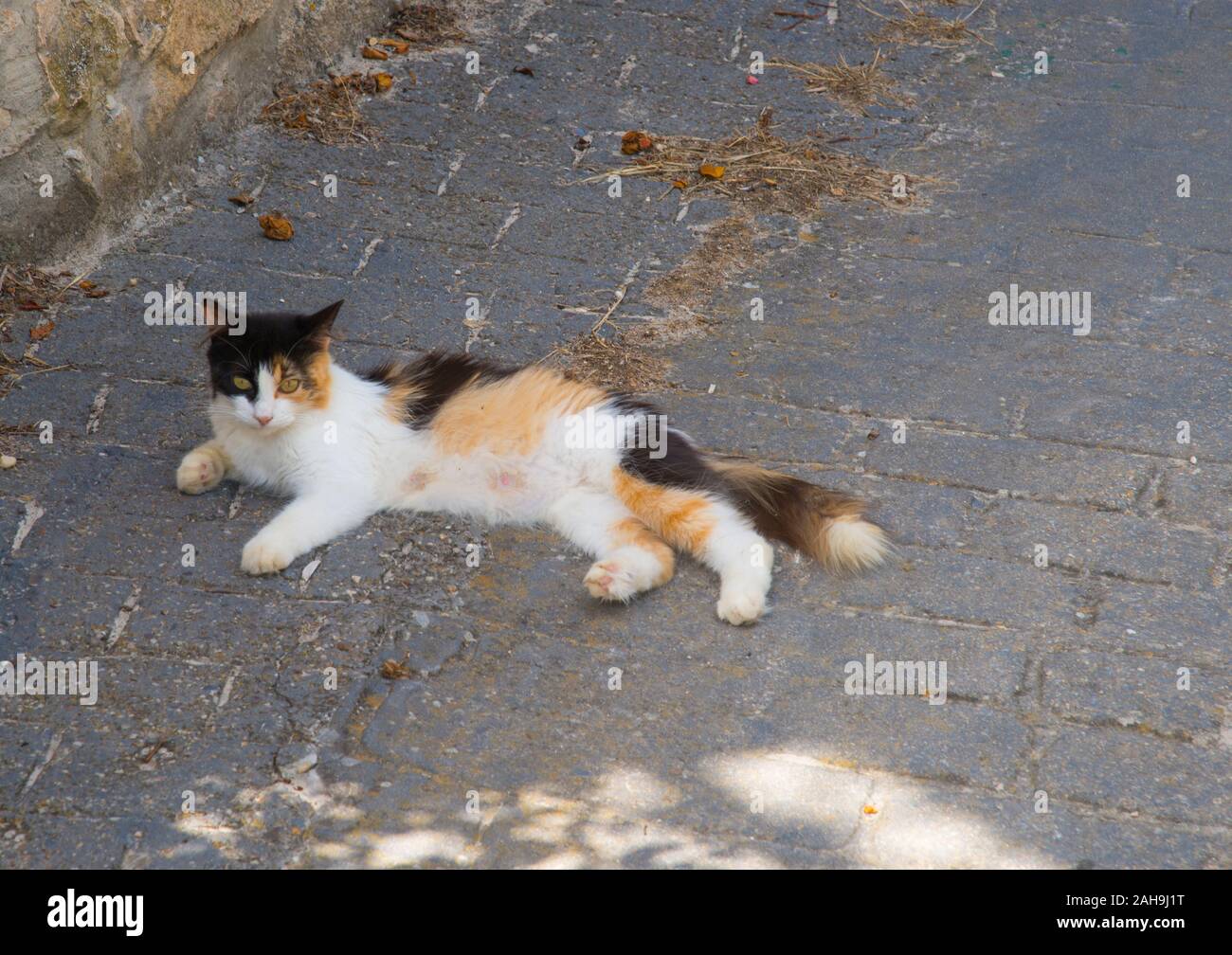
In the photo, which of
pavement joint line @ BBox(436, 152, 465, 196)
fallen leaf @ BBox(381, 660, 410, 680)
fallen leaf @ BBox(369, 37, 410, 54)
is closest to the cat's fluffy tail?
fallen leaf @ BBox(381, 660, 410, 680)

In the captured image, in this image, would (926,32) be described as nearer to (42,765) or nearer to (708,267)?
(708,267)

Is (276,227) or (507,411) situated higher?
(276,227)

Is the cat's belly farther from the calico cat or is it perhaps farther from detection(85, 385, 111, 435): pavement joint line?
detection(85, 385, 111, 435): pavement joint line

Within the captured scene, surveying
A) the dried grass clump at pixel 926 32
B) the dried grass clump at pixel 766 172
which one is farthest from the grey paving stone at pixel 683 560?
the dried grass clump at pixel 926 32

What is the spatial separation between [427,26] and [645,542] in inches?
151

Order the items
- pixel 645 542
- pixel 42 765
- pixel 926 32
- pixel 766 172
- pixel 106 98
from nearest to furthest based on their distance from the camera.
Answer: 1. pixel 42 765
2. pixel 645 542
3. pixel 106 98
4. pixel 766 172
5. pixel 926 32

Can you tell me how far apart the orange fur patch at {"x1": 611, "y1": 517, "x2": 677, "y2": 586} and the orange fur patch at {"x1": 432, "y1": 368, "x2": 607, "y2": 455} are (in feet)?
1.34

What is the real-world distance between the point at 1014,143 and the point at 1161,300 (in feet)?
4.40

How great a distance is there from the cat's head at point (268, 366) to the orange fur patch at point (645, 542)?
0.97 m

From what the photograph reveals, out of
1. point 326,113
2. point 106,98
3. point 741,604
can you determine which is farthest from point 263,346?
point 326,113

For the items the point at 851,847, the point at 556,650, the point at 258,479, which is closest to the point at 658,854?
the point at 851,847

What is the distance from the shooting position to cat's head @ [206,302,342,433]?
11.4ft

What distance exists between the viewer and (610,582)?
3.23m

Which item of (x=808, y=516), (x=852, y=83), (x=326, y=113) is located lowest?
(x=808, y=516)
